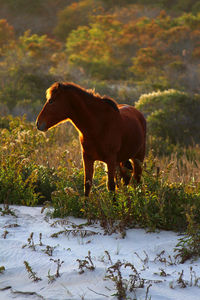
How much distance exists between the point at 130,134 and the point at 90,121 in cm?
65

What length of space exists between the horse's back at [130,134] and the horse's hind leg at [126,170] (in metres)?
0.25

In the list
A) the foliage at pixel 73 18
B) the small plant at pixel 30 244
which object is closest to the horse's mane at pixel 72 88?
the small plant at pixel 30 244

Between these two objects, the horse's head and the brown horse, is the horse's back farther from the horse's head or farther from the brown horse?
the horse's head

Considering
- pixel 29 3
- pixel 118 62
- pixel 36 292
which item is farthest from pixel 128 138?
pixel 29 3

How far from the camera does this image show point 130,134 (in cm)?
532

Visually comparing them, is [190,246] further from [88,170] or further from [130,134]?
[130,134]

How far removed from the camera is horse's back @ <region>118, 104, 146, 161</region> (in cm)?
525

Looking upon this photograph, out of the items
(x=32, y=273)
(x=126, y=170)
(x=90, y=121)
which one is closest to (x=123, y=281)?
(x=32, y=273)

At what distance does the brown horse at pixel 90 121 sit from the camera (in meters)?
4.75

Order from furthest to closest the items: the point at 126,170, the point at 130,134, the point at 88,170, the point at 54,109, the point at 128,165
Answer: the point at 128,165 → the point at 126,170 → the point at 130,134 → the point at 88,170 → the point at 54,109

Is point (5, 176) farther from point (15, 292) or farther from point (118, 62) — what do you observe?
point (118, 62)

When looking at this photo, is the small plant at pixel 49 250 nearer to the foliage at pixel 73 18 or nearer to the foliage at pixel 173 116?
the foliage at pixel 173 116

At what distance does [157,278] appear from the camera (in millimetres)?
3766

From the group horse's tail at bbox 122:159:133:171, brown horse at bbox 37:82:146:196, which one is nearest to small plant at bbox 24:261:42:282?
brown horse at bbox 37:82:146:196
